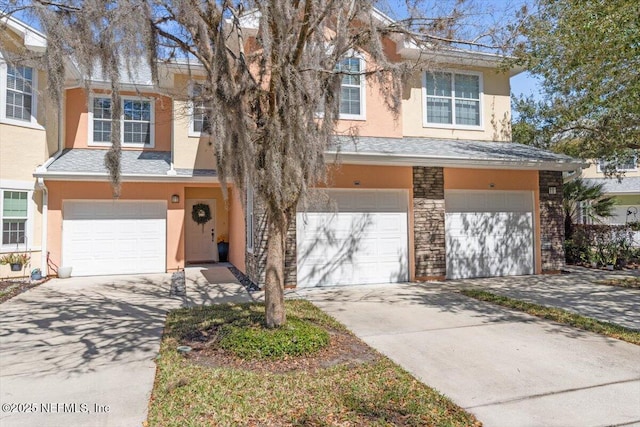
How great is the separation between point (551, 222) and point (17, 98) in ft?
51.7

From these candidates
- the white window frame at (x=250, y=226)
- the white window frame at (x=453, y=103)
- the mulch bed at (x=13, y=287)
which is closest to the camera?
the mulch bed at (x=13, y=287)

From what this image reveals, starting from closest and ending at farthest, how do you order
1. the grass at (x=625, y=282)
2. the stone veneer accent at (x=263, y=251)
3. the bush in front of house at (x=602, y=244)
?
the stone veneer accent at (x=263, y=251) < the grass at (x=625, y=282) < the bush in front of house at (x=602, y=244)

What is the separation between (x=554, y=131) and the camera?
542 inches

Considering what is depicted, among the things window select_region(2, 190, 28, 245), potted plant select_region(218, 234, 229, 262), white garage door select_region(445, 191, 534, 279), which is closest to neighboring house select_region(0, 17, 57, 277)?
window select_region(2, 190, 28, 245)

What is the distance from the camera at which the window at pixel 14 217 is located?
36.1 ft

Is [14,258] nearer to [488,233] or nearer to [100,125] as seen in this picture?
A: [100,125]

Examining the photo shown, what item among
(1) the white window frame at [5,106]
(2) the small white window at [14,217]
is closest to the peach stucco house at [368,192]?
(2) the small white window at [14,217]

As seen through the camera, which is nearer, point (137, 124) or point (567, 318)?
point (567, 318)

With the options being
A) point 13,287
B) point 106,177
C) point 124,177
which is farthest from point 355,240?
point 13,287

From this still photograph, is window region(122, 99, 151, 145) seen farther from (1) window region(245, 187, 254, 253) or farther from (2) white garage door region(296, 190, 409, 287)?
(2) white garage door region(296, 190, 409, 287)

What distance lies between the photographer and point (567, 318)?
22.8 feet

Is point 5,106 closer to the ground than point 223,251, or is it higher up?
higher up

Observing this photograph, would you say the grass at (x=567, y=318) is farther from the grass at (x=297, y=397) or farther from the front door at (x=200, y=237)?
the front door at (x=200, y=237)

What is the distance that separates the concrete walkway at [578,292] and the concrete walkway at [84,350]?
6.26 meters
